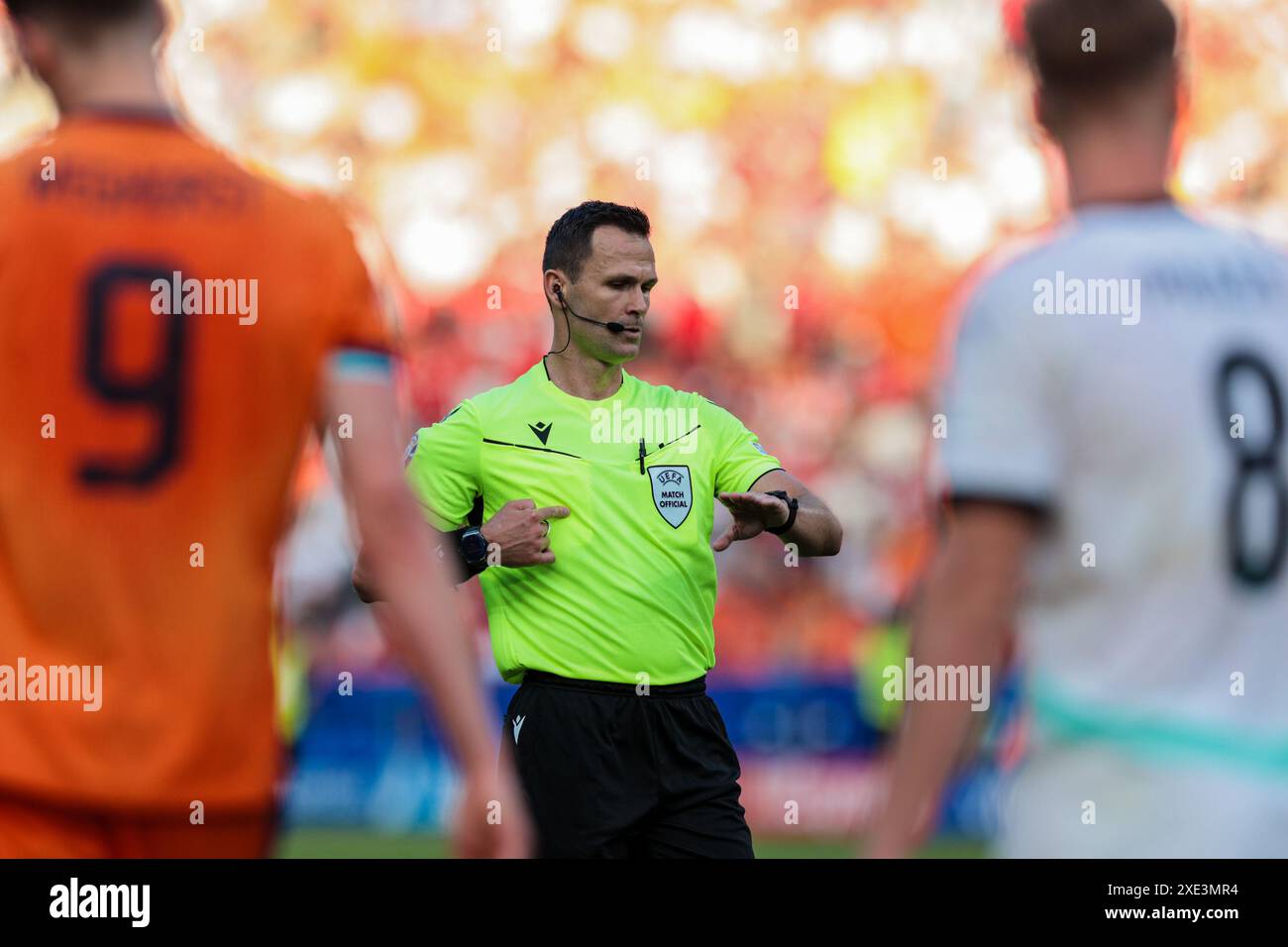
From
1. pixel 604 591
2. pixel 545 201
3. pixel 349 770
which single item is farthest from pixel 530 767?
pixel 545 201

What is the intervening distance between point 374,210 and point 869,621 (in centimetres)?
789

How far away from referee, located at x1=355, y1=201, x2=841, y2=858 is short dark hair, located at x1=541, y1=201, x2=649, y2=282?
0.17m

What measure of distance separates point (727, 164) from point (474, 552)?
49.0 ft

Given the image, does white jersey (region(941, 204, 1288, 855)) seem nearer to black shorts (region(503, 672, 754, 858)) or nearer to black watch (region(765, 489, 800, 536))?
black watch (region(765, 489, 800, 536))

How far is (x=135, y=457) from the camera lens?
2.77 meters

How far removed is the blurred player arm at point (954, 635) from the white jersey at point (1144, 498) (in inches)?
1.7

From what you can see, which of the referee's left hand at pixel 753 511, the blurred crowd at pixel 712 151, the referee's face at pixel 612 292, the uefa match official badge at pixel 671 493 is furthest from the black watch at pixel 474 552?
the blurred crowd at pixel 712 151

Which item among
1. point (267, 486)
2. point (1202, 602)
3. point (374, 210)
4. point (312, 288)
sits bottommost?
point (1202, 602)

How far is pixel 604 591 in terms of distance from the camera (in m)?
5.38

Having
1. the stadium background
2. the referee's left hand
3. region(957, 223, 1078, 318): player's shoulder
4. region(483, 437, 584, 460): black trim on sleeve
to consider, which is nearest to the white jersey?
region(957, 223, 1078, 318): player's shoulder

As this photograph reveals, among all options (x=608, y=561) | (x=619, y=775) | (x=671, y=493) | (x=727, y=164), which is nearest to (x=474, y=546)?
(x=608, y=561)

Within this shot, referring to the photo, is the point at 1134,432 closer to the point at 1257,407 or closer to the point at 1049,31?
the point at 1257,407

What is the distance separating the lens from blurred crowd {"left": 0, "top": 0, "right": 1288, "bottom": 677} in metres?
18.2
